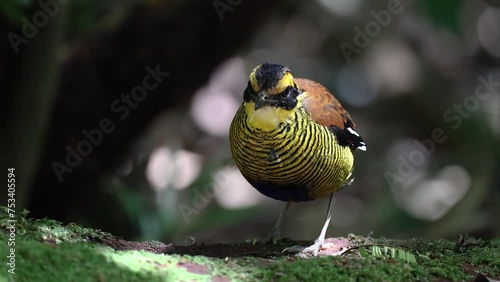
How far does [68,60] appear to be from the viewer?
7129 millimetres

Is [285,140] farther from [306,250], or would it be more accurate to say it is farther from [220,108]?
[220,108]

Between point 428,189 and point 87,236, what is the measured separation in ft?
22.3

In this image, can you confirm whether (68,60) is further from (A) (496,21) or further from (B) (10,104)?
(A) (496,21)

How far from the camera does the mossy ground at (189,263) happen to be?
2.88m

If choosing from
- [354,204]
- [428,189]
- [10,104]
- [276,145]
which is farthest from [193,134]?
[276,145]

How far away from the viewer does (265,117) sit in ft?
14.6
